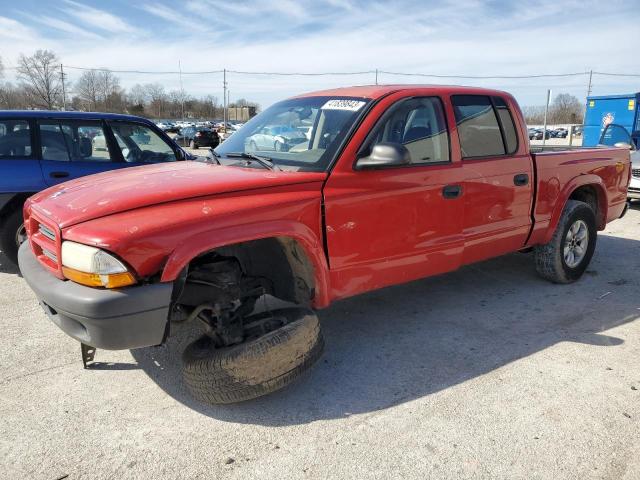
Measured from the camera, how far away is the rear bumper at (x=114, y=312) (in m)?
2.38

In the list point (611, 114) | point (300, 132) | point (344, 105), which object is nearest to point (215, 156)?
point (300, 132)

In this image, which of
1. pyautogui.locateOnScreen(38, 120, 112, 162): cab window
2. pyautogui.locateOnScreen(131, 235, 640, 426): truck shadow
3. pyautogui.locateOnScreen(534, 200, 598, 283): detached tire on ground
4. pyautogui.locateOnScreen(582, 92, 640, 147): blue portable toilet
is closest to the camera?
pyautogui.locateOnScreen(131, 235, 640, 426): truck shadow

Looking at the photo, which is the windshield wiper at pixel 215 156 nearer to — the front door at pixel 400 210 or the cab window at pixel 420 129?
the front door at pixel 400 210

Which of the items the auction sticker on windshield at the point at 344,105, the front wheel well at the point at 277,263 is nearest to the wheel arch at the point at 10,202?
the front wheel well at the point at 277,263

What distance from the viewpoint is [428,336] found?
387cm

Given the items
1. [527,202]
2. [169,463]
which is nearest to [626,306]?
[527,202]

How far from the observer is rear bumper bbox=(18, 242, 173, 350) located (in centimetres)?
238

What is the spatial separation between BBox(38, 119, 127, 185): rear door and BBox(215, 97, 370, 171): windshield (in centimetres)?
237

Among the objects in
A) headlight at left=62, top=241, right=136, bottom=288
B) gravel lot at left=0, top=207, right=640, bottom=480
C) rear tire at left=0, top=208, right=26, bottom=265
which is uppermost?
headlight at left=62, top=241, right=136, bottom=288

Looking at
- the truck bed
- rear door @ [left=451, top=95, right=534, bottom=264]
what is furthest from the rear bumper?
the truck bed

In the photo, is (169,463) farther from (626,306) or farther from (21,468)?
(626,306)

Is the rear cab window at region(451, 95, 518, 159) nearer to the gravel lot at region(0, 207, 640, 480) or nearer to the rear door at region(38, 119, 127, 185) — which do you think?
the gravel lot at region(0, 207, 640, 480)

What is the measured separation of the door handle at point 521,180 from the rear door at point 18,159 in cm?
464

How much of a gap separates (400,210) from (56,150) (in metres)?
4.09
